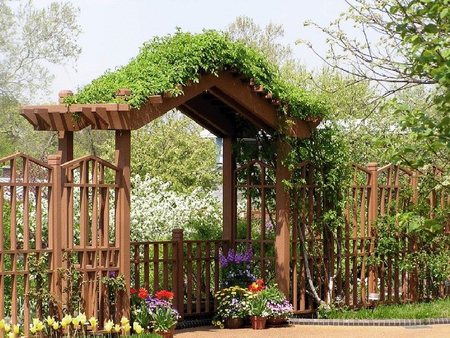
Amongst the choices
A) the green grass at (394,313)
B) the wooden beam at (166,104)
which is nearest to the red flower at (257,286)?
the green grass at (394,313)

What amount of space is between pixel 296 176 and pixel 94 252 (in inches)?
147

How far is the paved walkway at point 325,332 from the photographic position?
1138cm

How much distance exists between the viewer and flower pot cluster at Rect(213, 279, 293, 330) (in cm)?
1214

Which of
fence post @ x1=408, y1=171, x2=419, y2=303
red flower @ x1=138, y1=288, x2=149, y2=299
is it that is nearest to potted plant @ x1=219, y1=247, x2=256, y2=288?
red flower @ x1=138, y1=288, x2=149, y2=299

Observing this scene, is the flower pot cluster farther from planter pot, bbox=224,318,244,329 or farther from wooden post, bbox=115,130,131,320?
wooden post, bbox=115,130,131,320

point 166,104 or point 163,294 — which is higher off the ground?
point 166,104

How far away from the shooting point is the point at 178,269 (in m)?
12.4

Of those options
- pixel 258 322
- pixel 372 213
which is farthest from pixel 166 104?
pixel 372 213

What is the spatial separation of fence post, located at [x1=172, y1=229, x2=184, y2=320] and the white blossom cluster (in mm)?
1773

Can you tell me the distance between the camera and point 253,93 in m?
12.1

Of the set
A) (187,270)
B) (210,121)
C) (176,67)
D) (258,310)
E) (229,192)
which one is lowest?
(258,310)

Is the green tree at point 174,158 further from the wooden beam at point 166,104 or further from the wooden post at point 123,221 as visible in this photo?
the wooden post at point 123,221

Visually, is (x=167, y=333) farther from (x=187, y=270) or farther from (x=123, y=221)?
(x=187, y=270)

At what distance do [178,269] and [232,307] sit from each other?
916 millimetres
